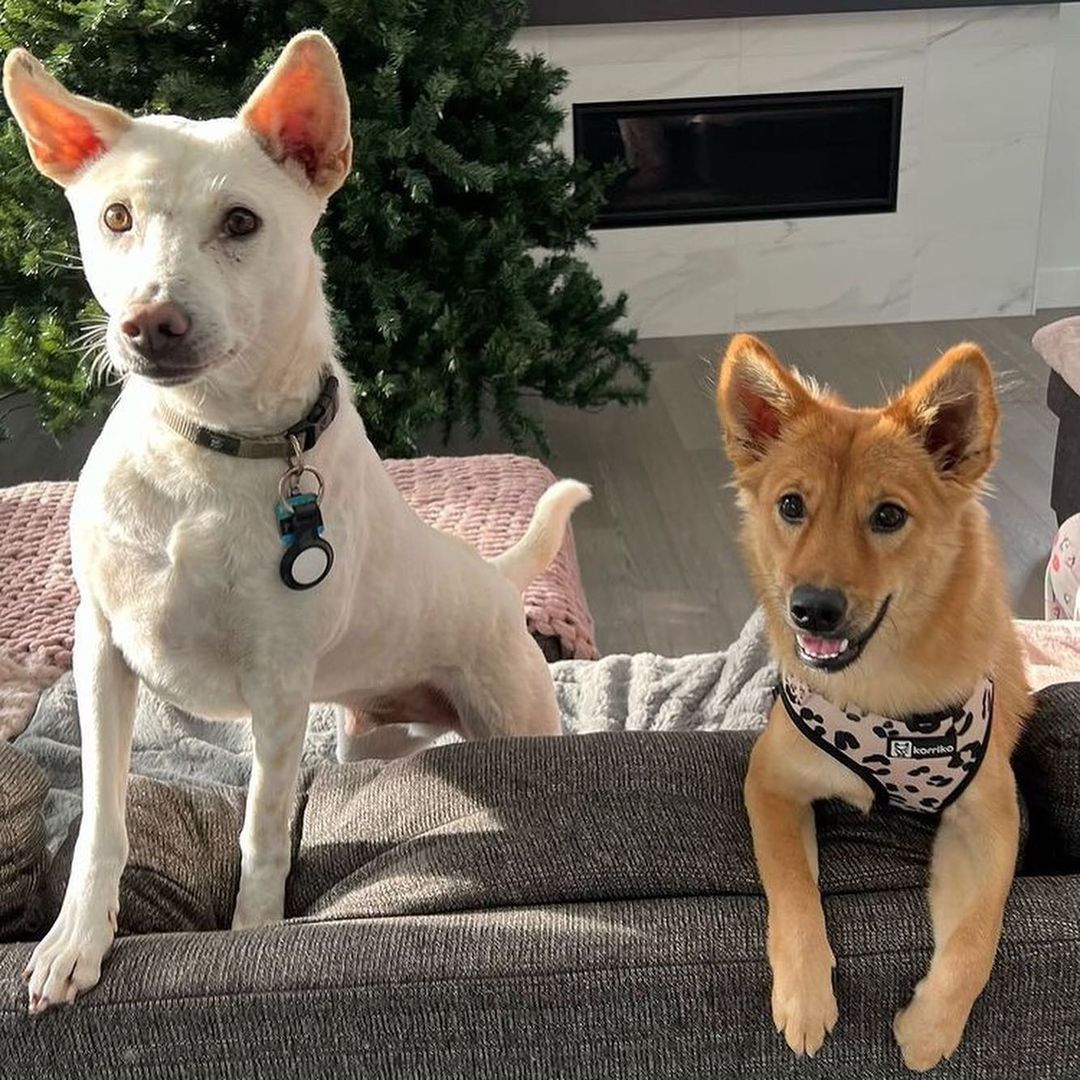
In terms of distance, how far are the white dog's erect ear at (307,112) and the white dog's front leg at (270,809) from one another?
56 centimetres

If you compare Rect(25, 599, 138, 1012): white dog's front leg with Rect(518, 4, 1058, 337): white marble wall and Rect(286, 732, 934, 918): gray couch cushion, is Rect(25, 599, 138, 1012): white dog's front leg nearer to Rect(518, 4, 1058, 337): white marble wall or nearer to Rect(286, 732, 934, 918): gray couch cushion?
Rect(286, 732, 934, 918): gray couch cushion

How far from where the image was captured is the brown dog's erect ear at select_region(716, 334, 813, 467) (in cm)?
130

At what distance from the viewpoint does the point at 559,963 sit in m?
0.95

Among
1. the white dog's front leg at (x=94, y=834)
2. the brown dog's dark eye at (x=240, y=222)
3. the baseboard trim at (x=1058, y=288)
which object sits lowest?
the baseboard trim at (x=1058, y=288)

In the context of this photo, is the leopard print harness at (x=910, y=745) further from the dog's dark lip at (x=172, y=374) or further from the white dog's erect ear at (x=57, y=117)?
the white dog's erect ear at (x=57, y=117)

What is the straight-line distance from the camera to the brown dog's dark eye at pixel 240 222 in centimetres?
118

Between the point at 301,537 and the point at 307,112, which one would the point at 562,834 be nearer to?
the point at 301,537

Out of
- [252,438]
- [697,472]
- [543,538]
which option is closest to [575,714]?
[543,538]

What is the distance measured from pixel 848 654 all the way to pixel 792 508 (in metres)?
0.18

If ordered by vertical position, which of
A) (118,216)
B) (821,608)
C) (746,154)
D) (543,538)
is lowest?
(746,154)

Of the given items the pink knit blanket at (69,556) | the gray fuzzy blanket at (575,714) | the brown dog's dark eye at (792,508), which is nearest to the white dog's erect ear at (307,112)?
the brown dog's dark eye at (792,508)

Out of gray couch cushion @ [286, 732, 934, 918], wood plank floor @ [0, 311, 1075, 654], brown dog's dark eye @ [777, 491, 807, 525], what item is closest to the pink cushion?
wood plank floor @ [0, 311, 1075, 654]

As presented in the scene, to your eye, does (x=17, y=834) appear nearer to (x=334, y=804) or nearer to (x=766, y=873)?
(x=334, y=804)

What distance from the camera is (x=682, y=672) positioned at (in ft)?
6.80
